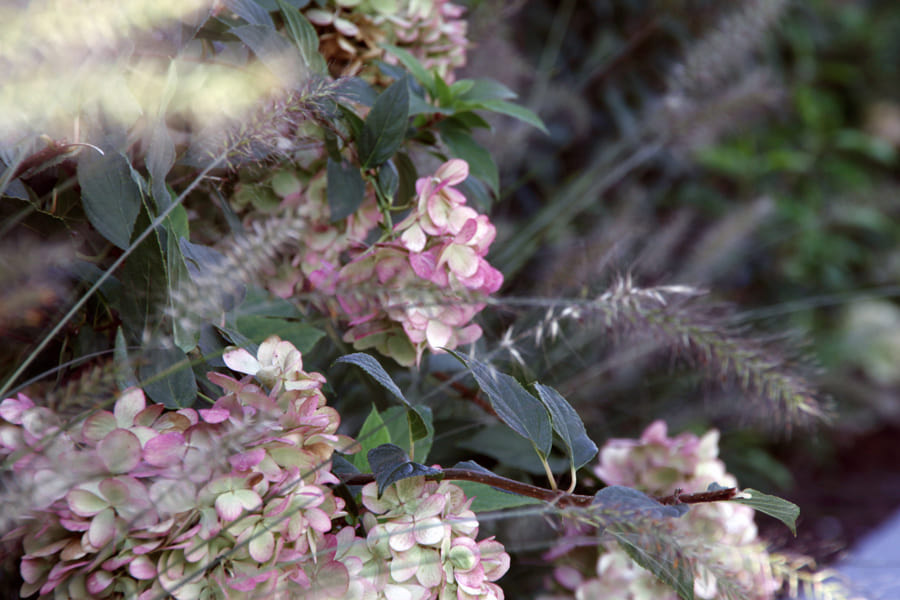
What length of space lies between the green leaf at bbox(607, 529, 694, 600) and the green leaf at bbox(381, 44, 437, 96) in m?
0.33

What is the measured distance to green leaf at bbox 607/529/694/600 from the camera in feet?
1.17

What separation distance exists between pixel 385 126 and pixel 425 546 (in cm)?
25

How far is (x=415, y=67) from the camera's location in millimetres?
518

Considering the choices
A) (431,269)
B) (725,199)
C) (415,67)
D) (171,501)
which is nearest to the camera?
(171,501)

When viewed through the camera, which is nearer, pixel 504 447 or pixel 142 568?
pixel 142 568

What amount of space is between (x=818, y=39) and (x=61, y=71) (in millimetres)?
1979

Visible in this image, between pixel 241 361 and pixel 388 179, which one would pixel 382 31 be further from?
pixel 241 361

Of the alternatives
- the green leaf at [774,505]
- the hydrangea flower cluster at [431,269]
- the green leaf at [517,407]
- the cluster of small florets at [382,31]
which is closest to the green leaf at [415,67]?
the cluster of small florets at [382,31]

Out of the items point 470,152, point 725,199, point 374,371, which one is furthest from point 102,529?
point 725,199

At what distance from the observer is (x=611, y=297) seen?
0.47 metres

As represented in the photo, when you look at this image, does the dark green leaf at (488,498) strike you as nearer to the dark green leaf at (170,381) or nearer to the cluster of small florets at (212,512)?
the cluster of small florets at (212,512)

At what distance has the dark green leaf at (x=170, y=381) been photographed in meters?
0.35

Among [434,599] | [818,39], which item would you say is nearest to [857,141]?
[818,39]

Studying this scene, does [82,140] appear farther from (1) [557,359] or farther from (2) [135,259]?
(1) [557,359]
